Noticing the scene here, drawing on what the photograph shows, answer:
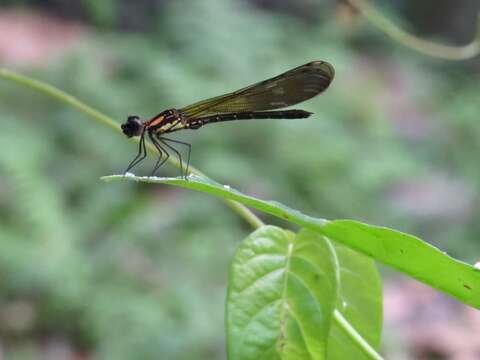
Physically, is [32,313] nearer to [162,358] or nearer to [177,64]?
[162,358]

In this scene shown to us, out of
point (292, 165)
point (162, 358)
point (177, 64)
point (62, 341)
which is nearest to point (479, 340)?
point (292, 165)

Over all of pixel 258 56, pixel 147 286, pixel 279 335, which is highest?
pixel 258 56

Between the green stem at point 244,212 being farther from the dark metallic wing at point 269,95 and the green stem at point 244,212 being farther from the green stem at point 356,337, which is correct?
the dark metallic wing at point 269,95

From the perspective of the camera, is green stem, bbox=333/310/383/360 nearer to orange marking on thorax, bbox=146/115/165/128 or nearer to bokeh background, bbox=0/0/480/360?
orange marking on thorax, bbox=146/115/165/128

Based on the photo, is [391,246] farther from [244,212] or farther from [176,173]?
[176,173]

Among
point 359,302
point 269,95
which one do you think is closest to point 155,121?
point 269,95
